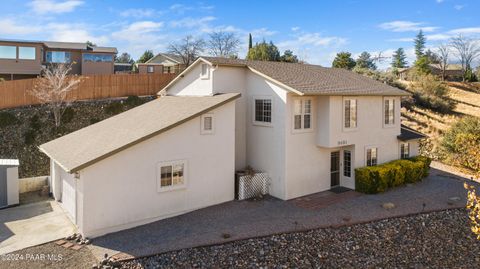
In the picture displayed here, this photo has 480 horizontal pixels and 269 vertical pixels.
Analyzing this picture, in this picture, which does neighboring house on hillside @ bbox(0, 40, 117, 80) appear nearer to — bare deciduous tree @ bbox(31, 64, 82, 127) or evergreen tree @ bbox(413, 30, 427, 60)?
bare deciduous tree @ bbox(31, 64, 82, 127)

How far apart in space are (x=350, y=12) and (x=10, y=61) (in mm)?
35215

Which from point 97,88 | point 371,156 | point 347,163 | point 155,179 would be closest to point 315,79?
point 347,163

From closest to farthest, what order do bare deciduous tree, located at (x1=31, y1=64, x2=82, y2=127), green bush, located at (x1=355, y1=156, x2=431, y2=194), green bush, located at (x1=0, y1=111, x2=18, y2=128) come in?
1. green bush, located at (x1=355, y1=156, x2=431, y2=194)
2. green bush, located at (x1=0, y1=111, x2=18, y2=128)
3. bare deciduous tree, located at (x1=31, y1=64, x2=82, y2=127)

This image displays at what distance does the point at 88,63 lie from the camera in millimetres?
42969

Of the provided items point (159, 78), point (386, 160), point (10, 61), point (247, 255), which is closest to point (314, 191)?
point (386, 160)

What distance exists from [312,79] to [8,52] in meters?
34.6

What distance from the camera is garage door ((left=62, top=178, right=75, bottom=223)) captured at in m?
13.3

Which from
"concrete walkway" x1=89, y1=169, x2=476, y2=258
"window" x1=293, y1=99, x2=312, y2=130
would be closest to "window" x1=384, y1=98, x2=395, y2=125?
"concrete walkway" x1=89, y1=169, x2=476, y2=258

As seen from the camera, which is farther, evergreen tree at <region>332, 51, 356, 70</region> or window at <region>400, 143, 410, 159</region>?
evergreen tree at <region>332, 51, 356, 70</region>

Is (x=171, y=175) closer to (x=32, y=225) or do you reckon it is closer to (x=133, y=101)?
(x=32, y=225)

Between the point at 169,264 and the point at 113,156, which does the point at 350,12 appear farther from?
the point at 169,264

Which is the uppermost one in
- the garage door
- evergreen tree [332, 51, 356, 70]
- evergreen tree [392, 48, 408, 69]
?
evergreen tree [392, 48, 408, 69]

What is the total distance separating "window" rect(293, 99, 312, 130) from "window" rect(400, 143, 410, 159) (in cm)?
795

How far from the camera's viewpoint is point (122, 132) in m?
14.2
